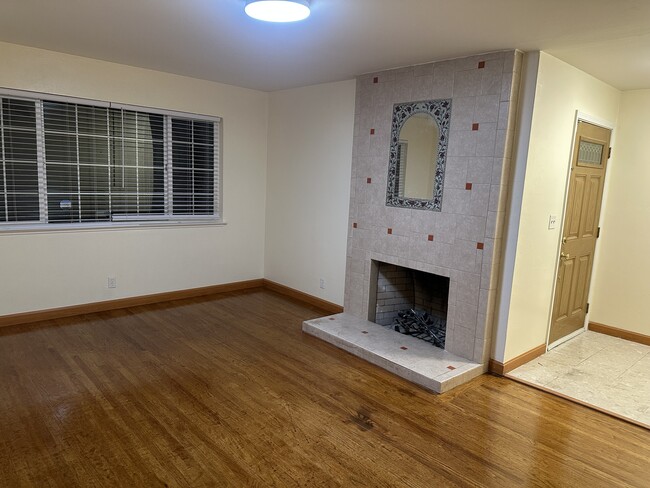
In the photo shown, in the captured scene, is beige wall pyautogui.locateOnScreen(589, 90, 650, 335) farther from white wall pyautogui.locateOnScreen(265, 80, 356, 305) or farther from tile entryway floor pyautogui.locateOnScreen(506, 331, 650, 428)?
white wall pyautogui.locateOnScreen(265, 80, 356, 305)

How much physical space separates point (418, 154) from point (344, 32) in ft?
4.21

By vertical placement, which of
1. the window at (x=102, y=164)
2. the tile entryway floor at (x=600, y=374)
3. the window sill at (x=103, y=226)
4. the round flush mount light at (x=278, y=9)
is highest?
the round flush mount light at (x=278, y=9)

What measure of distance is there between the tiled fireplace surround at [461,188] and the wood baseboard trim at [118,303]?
1.76 meters

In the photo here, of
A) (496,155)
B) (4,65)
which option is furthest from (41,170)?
(496,155)

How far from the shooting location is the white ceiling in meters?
2.47

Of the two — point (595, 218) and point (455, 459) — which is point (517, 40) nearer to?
point (595, 218)

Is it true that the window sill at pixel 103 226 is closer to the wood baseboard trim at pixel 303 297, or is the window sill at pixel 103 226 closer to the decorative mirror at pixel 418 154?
the wood baseboard trim at pixel 303 297

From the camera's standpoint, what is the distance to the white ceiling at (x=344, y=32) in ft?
8.09

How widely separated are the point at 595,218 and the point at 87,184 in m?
5.13

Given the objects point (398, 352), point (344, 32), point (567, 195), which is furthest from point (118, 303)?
point (567, 195)

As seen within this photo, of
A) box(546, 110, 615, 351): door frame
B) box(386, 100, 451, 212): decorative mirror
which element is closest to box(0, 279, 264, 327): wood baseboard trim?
box(386, 100, 451, 212): decorative mirror

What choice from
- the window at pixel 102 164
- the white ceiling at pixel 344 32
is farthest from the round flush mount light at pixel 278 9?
the window at pixel 102 164

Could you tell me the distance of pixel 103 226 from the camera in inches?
178

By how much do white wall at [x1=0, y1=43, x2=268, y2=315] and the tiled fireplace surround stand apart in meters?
1.82
